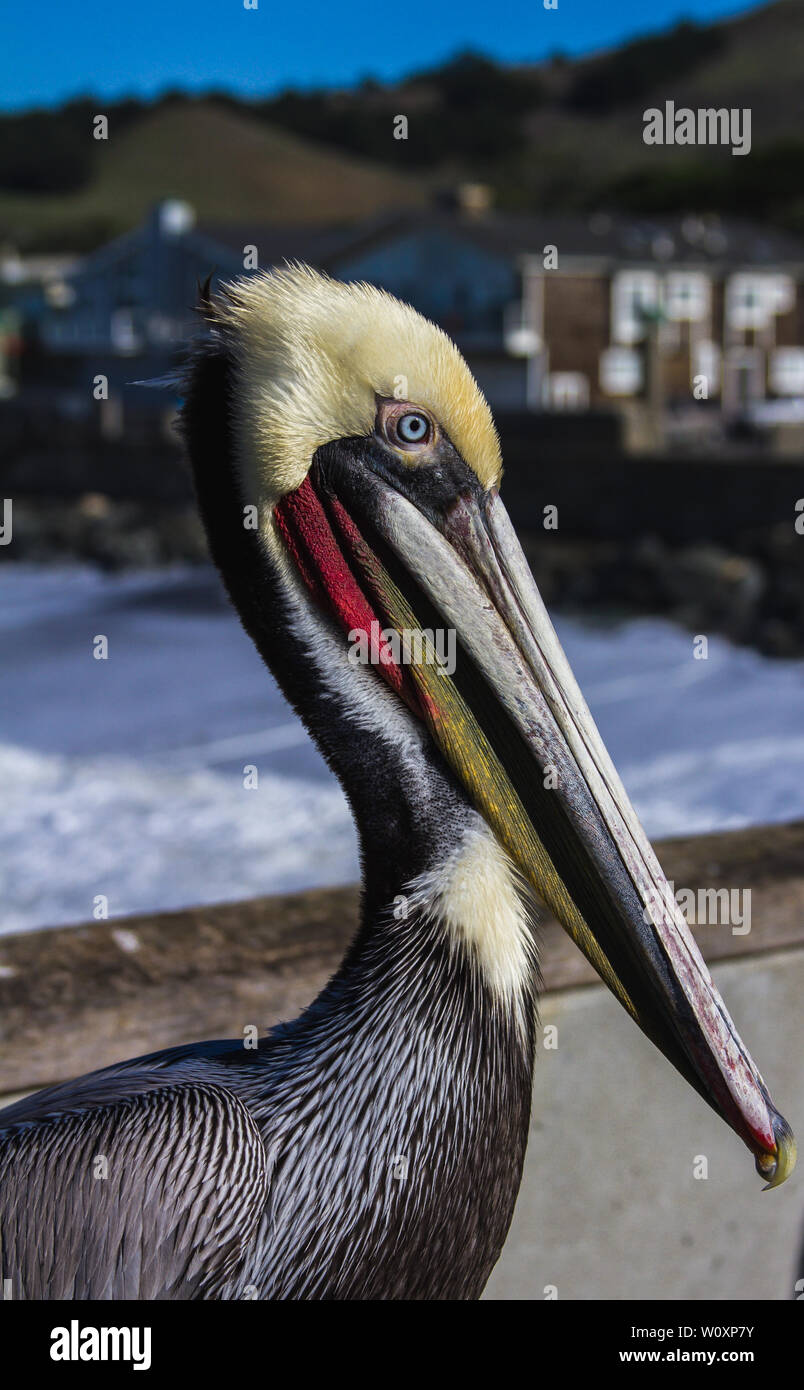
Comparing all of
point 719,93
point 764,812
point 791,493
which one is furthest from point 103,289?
point 719,93

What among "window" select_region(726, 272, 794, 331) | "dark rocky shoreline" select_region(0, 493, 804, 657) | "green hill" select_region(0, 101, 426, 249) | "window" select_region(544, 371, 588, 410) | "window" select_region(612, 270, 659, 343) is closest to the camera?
"dark rocky shoreline" select_region(0, 493, 804, 657)

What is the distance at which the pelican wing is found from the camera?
137 centimetres

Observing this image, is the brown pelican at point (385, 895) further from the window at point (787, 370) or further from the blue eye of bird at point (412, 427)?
the window at point (787, 370)

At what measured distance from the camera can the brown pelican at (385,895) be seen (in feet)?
4.51

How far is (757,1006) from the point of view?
7.65 ft

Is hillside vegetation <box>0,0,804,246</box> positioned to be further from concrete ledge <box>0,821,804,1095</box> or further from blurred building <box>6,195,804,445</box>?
concrete ledge <box>0,821,804,1095</box>

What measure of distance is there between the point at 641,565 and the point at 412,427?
596 inches

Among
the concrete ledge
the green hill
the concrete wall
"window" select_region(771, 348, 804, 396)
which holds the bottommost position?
the concrete wall

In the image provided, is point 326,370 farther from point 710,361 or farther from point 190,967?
point 710,361

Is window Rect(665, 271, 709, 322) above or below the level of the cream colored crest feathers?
above

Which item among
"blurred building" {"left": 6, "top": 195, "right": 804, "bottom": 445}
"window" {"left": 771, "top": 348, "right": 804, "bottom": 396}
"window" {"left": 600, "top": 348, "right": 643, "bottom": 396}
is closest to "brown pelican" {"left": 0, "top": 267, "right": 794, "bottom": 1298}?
"blurred building" {"left": 6, "top": 195, "right": 804, "bottom": 445}
